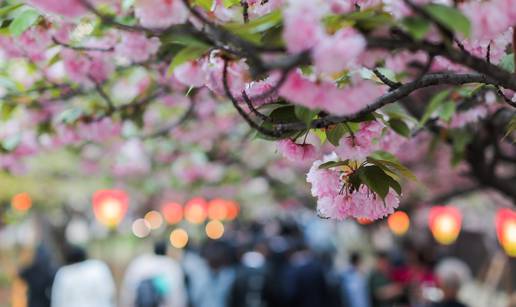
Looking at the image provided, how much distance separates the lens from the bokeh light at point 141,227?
1577cm

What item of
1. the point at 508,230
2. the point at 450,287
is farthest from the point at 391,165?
the point at 508,230

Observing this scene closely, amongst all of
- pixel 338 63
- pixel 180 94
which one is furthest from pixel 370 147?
pixel 180 94

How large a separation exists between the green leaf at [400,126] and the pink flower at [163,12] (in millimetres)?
1030

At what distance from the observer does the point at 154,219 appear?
16.8 m

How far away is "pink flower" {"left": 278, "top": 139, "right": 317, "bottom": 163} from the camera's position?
1.57m

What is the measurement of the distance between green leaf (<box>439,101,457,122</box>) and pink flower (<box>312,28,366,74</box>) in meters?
1.28

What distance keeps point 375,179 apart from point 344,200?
98mm

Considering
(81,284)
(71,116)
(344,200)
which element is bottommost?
(81,284)

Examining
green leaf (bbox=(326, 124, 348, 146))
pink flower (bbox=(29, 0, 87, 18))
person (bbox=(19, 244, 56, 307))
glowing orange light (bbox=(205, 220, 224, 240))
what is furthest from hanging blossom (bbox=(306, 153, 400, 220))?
glowing orange light (bbox=(205, 220, 224, 240))

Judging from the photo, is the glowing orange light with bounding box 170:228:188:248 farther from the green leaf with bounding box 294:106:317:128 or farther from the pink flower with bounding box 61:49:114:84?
the green leaf with bounding box 294:106:317:128

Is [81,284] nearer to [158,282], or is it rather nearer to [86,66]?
[158,282]

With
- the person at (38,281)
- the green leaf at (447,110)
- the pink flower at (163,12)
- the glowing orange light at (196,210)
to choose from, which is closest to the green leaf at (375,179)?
the pink flower at (163,12)

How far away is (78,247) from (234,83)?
425 centimetres

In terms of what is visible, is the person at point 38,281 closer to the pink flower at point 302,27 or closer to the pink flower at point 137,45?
the pink flower at point 137,45
